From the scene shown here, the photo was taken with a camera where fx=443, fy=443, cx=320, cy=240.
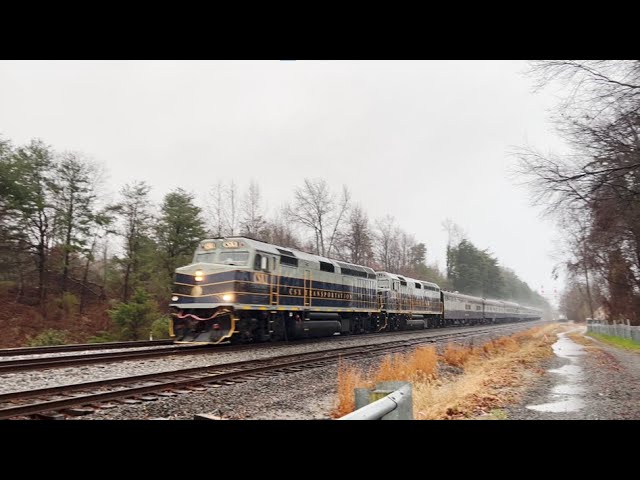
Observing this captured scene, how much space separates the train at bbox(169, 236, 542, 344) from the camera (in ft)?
50.1

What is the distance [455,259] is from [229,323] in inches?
2725

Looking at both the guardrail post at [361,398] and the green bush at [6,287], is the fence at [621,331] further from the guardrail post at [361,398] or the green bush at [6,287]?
the green bush at [6,287]

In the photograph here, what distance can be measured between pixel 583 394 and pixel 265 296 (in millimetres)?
10609

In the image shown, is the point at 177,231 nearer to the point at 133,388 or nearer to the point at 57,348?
the point at 57,348

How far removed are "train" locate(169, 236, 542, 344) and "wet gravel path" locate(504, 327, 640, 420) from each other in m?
9.35

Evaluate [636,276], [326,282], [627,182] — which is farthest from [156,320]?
[636,276]

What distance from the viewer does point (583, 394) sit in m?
8.99

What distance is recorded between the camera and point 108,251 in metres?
37.2

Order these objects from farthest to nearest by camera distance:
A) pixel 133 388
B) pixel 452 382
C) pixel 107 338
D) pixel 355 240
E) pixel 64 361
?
pixel 355 240 < pixel 107 338 < pixel 452 382 < pixel 64 361 < pixel 133 388

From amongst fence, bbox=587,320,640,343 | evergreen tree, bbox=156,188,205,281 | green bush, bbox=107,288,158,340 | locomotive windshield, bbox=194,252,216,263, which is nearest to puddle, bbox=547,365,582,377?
locomotive windshield, bbox=194,252,216,263

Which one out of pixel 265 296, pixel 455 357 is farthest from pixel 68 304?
pixel 455 357

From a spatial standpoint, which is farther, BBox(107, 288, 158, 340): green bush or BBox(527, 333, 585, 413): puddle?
BBox(107, 288, 158, 340): green bush

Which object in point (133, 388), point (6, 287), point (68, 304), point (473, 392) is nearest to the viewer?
point (133, 388)

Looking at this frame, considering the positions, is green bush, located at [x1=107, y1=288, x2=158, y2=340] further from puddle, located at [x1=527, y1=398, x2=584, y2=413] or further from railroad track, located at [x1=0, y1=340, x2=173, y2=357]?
puddle, located at [x1=527, y1=398, x2=584, y2=413]
